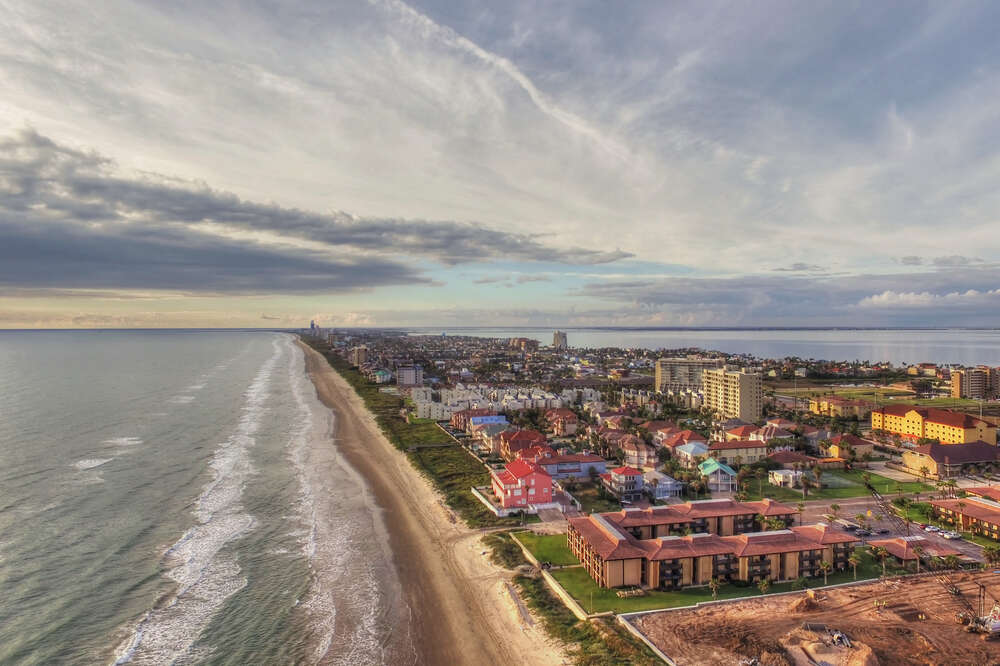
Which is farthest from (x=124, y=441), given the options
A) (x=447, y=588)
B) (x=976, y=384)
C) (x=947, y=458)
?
(x=976, y=384)

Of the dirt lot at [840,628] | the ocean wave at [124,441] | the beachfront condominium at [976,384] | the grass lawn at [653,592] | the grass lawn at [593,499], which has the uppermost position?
the beachfront condominium at [976,384]

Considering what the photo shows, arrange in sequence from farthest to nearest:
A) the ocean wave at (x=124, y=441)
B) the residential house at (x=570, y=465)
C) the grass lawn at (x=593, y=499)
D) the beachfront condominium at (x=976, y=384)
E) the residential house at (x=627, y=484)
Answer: the beachfront condominium at (x=976, y=384)
the ocean wave at (x=124, y=441)
the residential house at (x=570, y=465)
the residential house at (x=627, y=484)
the grass lawn at (x=593, y=499)

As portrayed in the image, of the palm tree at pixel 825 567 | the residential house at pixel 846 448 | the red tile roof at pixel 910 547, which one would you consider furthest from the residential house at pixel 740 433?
the palm tree at pixel 825 567

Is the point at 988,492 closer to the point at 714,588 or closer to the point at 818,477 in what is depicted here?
the point at 818,477

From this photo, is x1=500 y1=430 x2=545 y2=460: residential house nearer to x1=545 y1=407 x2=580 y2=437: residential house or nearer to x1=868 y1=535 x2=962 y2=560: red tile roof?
x1=545 y1=407 x2=580 y2=437: residential house

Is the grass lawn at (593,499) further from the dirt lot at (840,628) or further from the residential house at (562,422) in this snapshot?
the residential house at (562,422)

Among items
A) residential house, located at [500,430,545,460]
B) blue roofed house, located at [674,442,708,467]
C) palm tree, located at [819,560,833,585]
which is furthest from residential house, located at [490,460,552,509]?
blue roofed house, located at [674,442,708,467]
